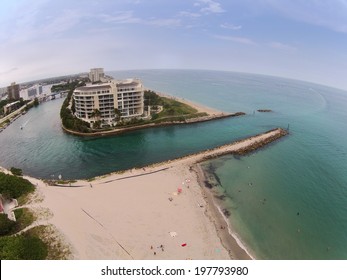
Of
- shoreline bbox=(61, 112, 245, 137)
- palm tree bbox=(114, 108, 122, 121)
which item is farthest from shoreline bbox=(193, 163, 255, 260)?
palm tree bbox=(114, 108, 122, 121)

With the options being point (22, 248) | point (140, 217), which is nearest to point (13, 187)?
point (22, 248)

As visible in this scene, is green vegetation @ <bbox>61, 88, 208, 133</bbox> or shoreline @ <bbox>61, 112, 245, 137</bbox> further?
green vegetation @ <bbox>61, 88, 208, 133</bbox>

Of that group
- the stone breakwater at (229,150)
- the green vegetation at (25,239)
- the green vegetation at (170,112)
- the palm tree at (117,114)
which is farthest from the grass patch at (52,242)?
the green vegetation at (170,112)

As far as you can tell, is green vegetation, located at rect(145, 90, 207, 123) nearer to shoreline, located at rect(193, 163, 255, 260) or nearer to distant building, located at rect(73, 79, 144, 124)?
distant building, located at rect(73, 79, 144, 124)

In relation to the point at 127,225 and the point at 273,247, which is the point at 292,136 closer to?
the point at 273,247

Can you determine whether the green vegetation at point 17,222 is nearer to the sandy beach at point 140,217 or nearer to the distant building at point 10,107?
the sandy beach at point 140,217

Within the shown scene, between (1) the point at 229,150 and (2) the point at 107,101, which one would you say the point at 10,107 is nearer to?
(2) the point at 107,101

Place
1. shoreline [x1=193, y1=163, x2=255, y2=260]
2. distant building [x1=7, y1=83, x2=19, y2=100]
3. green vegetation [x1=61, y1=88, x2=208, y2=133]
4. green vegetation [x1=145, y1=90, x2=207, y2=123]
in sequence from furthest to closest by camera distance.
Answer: distant building [x1=7, y1=83, x2=19, y2=100]
green vegetation [x1=145, y1=90, x2=207, y2=123]
green vegetation [x1=61, y1=88, x2=208, y2=133]
shoreline [x1=193, y1=163, x2=255, y2=260]

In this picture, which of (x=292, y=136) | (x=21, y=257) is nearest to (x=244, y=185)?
(x=21, y=257)
